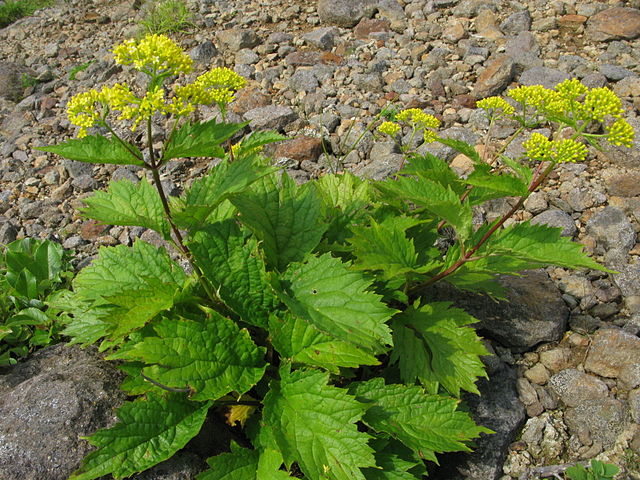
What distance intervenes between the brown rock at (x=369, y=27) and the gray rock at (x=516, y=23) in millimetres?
1368

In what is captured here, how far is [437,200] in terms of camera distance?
2.53m

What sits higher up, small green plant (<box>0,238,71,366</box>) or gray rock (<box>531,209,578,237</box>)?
small green plant (<box>0,238,71,366</box>)

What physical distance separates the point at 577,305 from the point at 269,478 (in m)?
2.45

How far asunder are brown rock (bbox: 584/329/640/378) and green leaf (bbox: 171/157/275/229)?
7.82 feet

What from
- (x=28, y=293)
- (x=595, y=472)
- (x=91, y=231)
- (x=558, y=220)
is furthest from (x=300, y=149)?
(x=595, y=472)

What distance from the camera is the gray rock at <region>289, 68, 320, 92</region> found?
582 centimetres

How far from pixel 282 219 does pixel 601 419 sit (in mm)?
2098

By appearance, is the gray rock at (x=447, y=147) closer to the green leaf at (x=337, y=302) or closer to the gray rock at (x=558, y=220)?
the gray rock at (x=558, y=220)

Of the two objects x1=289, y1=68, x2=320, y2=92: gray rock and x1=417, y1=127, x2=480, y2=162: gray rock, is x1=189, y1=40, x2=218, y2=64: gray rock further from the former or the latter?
x1=417, y1=127, x2=480, y2=162: gray rock

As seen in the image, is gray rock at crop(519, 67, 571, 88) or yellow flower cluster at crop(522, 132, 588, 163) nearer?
yellow flower cluster at crop(522, 132, 588, 163)

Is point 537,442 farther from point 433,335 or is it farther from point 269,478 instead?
point 269,478

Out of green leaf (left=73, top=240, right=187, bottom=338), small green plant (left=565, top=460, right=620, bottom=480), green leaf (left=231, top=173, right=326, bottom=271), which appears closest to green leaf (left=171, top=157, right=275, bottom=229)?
green leaf (left=231, top=173, right=326, bottom=271)

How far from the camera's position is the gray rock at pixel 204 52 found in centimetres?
646

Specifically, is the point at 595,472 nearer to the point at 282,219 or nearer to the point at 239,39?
the point at 282,219
